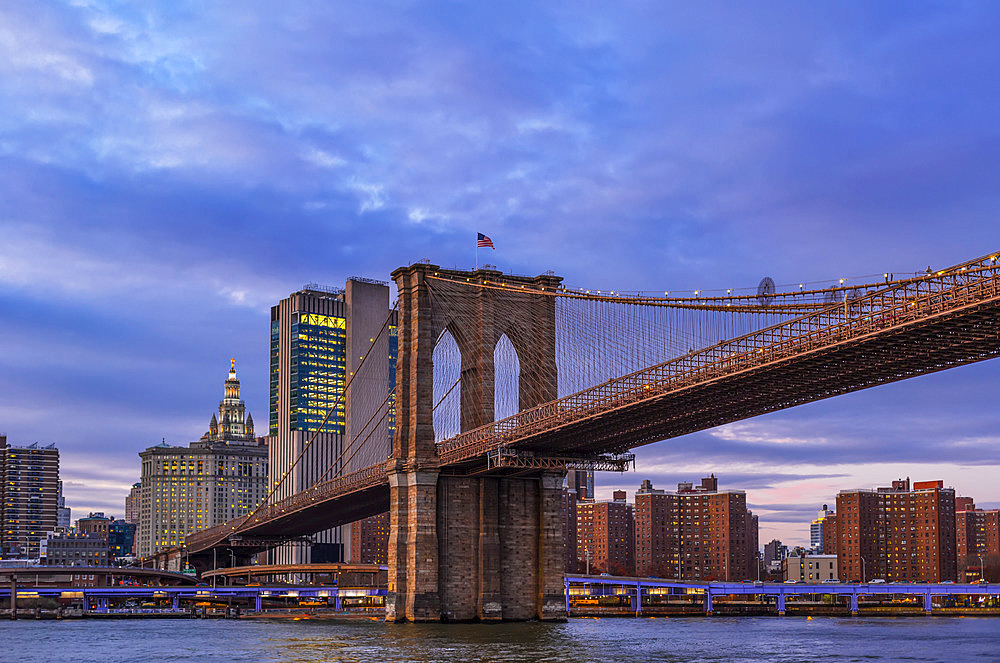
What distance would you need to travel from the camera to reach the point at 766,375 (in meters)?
49.5

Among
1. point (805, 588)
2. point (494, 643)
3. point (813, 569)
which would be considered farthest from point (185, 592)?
point (813, 569)

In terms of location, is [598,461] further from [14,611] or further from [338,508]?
[14,611]

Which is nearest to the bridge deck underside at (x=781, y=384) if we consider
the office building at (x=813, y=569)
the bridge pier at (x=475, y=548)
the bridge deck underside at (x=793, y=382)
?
the bridge deck underside at (x=793, y=382)

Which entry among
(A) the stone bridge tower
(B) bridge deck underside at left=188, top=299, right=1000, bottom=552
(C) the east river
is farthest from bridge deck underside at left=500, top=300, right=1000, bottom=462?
(C) the east river

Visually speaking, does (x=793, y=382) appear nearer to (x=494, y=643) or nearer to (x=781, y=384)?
(x=781, y=384)

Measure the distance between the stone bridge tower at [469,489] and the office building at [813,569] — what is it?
13036 centimetres

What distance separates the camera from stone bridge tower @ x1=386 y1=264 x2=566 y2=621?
70250mm

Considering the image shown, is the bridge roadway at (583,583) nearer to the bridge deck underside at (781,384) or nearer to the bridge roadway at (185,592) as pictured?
the bridge roadway at (185,592)

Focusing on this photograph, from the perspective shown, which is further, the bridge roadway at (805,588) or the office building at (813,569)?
the office building at (813,569)

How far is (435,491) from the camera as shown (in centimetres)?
7062

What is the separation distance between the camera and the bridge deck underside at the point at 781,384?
4284 centimetres

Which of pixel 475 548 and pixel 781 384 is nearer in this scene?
pixel 781 384

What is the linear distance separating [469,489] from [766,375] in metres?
26.8

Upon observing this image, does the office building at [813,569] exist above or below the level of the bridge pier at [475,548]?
below
